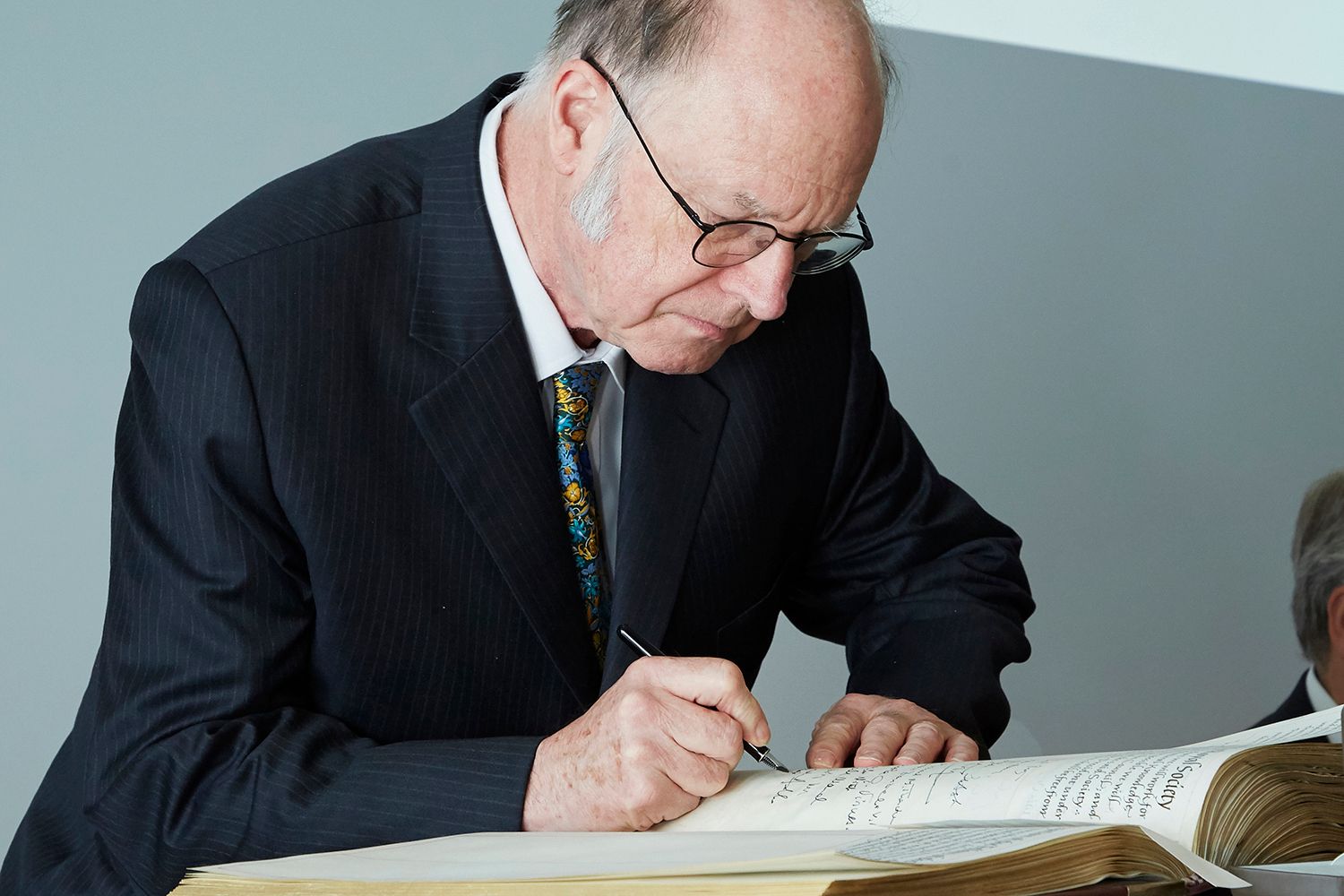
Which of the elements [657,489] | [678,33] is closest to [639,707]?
[657,489]

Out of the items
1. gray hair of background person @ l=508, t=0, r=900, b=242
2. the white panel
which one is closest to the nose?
gray hair of background person @ l=508, t=0, r=900, b=242

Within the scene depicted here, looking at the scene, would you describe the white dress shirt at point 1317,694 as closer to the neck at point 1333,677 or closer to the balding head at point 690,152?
the neck at point 1333,677

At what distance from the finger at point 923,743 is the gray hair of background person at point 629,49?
0.53 m

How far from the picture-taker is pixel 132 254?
2.34 m

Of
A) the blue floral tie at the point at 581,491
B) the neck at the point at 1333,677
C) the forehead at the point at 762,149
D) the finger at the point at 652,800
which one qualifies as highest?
the forehead at the point at 762,149

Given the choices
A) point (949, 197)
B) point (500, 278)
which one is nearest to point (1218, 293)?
point (949, 197)

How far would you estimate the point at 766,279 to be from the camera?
1259mm

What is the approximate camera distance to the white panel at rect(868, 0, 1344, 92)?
305 cm

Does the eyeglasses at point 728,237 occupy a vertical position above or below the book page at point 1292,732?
above

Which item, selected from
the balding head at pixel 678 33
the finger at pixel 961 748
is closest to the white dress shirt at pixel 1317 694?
the finger at pixel 961 748

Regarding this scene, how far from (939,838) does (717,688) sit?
0.30 m

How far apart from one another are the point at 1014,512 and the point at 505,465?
205cm

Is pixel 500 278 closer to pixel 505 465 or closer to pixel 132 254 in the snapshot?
pixel 505 465

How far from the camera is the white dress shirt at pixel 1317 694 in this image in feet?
7.54
